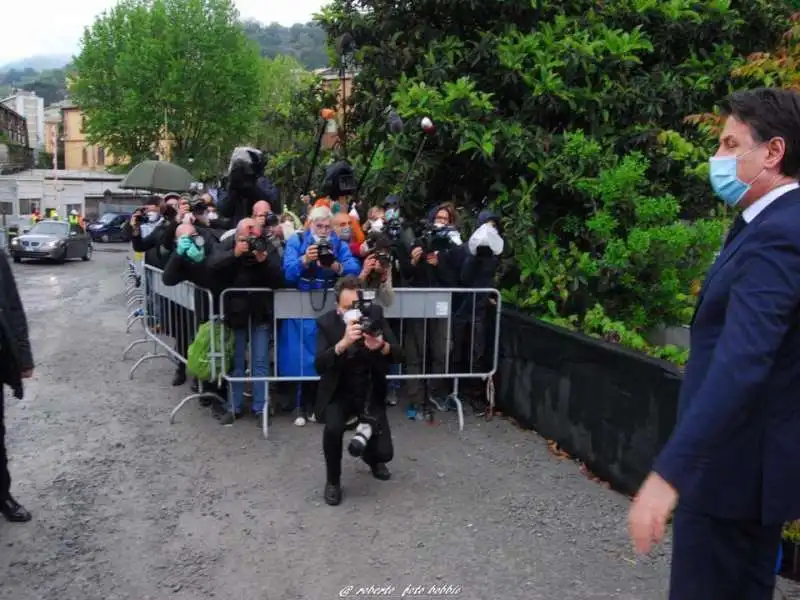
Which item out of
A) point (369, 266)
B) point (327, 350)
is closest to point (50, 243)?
point (369, 266)

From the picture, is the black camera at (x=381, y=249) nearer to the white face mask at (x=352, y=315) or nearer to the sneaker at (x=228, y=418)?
the white face mask at (x=352, y=315)

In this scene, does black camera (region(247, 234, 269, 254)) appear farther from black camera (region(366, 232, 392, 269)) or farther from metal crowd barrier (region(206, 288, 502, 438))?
black camera (region(366, 232, 392, 269))

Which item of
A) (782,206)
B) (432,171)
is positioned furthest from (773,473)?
(432,171)

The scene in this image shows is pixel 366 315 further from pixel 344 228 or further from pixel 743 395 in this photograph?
pixel 743 395

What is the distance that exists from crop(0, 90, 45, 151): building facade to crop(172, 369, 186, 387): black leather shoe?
119520 millimetres

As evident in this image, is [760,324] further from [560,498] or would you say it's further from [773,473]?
[560,498]

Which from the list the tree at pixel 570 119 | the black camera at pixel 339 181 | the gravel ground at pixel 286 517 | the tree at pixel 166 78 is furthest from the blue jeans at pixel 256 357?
the tree at pixel 166 78

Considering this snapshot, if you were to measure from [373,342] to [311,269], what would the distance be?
6.03 feet

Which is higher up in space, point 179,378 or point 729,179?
point 729,179

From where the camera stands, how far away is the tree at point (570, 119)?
24.5 feet

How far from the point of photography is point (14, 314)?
484 cm

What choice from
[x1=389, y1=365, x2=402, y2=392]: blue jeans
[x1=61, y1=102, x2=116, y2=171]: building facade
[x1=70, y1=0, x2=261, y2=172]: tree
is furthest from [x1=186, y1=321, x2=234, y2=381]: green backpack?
[x1=61, y1=102, x2=116, y2=171]: building facade

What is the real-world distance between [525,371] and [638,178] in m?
2.29

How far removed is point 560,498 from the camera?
17.7ft
